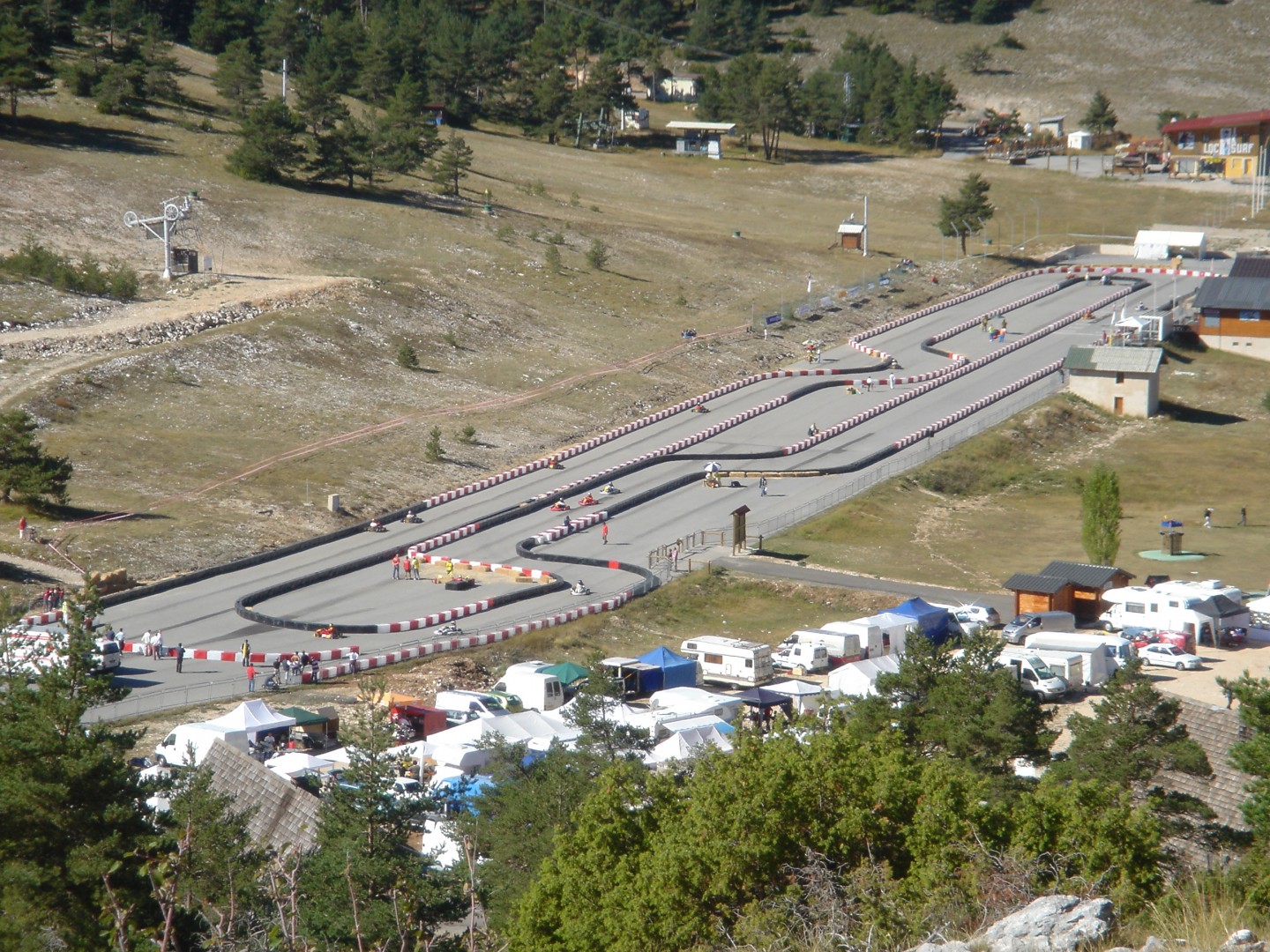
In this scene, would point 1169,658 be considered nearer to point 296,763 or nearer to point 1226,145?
point 296,763

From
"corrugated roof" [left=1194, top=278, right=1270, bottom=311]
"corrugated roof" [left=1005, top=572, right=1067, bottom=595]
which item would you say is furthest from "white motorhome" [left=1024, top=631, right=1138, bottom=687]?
"corrugated roof" [left=1194, top=278, right=1270, bottom=311]

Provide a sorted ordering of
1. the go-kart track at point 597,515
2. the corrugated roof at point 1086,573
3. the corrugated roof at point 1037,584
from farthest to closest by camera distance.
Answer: the corrugated roof at point 1086,573, the corrugated roof at point 1037,584, the go-kart track at point 597,515

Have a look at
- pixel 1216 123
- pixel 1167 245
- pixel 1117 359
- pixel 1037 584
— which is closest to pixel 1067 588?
pixel 1037 584

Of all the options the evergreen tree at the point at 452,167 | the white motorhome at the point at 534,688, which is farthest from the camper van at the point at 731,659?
the evergreen tree at the point at 452,167

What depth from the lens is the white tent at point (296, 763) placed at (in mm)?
33312

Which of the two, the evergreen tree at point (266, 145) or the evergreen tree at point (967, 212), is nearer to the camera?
the evergreen tree at point (266, 145)

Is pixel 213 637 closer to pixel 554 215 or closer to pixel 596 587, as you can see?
pixel 596 587

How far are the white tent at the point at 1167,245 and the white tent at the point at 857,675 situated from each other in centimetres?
7991

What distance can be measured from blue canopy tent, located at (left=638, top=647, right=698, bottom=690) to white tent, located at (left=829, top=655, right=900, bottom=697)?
4052mm

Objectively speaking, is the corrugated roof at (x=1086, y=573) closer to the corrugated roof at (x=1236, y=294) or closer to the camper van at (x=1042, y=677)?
the camper van at (x=1042, y=677)

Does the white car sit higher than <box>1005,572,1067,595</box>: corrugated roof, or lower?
lower

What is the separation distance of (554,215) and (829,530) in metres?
53.4

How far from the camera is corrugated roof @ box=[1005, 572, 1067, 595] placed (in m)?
50.6

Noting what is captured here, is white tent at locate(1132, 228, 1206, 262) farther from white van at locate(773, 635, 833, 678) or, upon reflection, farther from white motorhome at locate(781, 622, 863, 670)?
white van at locate(773, 635, 833, 678)
